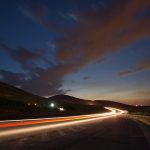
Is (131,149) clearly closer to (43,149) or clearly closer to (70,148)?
(70,148)

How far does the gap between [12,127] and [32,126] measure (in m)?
4.27

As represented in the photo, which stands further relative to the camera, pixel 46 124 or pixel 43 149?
pixel 46 124

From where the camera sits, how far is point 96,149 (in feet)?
43.5

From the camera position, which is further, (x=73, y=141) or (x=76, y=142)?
(x=73, y=141)

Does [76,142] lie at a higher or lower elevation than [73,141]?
lower

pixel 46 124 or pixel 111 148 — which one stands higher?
pixel 46 124

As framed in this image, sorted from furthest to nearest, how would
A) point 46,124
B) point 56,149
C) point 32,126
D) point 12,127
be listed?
point 46,124, point 32,126, point 12,127, point 56,149

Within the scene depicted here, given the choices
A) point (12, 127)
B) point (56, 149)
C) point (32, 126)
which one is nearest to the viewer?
point (56, 149)

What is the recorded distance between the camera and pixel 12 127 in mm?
24031

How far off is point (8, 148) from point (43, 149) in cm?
157

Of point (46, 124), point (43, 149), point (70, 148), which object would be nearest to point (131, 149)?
point (70, 148)

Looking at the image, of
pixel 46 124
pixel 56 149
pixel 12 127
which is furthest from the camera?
pixel 46 124

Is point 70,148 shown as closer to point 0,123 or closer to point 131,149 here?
point 131,149

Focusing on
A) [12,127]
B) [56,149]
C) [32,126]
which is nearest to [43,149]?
[56,149]
